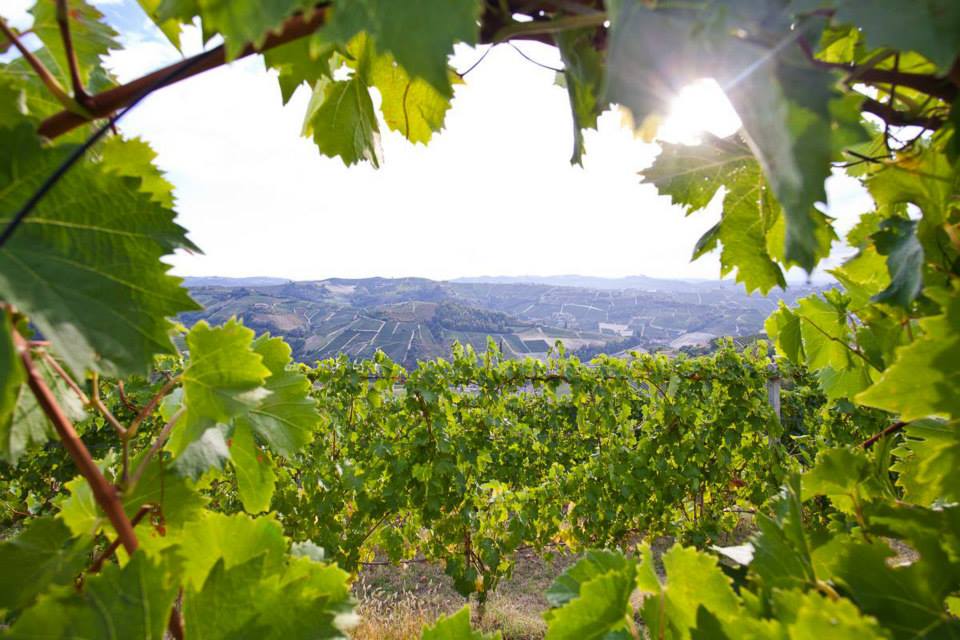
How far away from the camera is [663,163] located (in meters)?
0.95

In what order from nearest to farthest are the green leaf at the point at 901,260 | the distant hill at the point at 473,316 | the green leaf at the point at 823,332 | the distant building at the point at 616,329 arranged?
the green leaf at the point at 901,260
the green leaf at the point at 823,332
the distant hill at the point at 473,316
the distant building at the point at 616,329

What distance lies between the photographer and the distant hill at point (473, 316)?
2237 inches

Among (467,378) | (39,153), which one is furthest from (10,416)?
(467,378)

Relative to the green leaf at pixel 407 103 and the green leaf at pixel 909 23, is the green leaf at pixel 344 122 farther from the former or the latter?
the green leaf at pixel 909 23

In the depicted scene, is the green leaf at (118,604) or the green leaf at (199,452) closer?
the green leaf at (118,604)

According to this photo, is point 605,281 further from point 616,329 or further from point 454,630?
point 454,630

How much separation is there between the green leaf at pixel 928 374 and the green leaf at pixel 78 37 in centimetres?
118

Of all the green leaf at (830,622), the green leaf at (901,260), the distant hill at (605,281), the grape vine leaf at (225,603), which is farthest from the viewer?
the distant hill at (605,281)

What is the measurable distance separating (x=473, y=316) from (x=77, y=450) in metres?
68.9

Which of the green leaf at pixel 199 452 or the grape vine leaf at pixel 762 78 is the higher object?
the grape vine leaf at pixel 762 78

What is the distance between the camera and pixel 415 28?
43cm

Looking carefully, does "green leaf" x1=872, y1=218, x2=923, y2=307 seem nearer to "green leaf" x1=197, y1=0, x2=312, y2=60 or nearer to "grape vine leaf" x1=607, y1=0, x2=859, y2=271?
"grape vine leaf" x1=607, y1=0, x2=859, y2=271

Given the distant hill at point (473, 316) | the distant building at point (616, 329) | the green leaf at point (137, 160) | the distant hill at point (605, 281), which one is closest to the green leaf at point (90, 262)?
the green leaf at point (137, 160)

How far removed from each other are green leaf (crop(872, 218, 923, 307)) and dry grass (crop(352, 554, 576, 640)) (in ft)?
15.5
